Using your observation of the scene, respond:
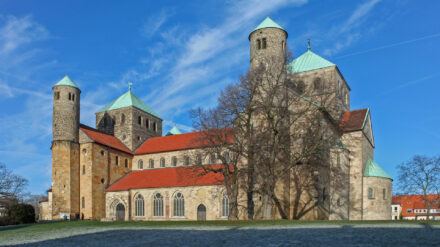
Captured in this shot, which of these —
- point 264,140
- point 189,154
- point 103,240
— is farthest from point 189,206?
point 103,240

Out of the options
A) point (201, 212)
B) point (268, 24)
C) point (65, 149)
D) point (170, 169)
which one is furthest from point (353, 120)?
point (65, 149)

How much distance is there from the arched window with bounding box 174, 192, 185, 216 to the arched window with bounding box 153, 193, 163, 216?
5.17 ft

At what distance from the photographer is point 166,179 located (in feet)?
128

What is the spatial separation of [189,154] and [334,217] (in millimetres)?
17066

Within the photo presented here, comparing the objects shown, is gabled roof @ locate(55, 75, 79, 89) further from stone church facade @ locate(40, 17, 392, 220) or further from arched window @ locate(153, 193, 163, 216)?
arched window @ locate(153, 193, 163, 216)

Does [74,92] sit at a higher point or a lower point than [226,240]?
higher

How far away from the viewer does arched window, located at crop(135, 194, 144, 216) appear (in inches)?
1517

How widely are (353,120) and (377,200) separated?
753 cm

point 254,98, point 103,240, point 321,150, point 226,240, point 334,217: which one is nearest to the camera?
point 226,240

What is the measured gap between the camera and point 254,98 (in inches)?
1113

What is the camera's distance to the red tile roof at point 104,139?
41.2 meters

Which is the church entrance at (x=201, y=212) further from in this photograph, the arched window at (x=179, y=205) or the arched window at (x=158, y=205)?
the arched window at (x=158, y=205)

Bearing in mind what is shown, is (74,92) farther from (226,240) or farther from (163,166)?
(226,240)

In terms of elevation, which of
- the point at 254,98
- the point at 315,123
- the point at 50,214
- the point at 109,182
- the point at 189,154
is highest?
the point at 254,98
